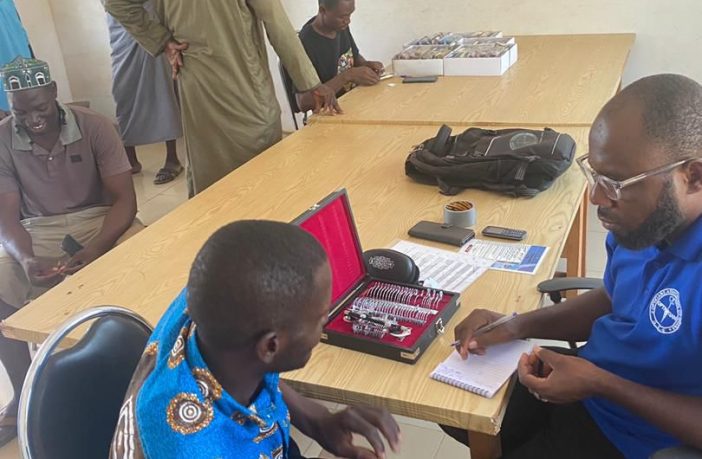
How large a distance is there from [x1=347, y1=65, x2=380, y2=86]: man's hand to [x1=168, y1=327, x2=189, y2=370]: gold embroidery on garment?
251cm

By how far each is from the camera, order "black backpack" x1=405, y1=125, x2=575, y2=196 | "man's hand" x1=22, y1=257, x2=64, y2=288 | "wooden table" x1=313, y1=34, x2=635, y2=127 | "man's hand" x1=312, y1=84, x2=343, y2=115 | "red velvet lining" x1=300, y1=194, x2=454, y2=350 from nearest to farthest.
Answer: "red velvet lining" x1=300, y1=194, x2=454, y2=350 < "black backpack" x1=405, y1=125, x2=575, y2=196 < "man's hand" x1=22, y1=257, x2=64, y2=288 < "wooden table" x1=313, y1=34, x2=635, y2=127 < "man's hand" x1=312, y1=84, x2=343, y2=115

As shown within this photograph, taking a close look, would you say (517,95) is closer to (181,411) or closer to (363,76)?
(363,76)

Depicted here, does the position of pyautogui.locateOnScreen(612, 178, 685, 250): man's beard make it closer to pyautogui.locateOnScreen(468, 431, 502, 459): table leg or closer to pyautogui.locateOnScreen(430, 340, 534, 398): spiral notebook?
pyautogui.locateOnScreen(430, 340, 534, 398): spiral notebook

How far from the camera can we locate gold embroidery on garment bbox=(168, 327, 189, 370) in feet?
3.17

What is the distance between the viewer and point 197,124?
111 inches

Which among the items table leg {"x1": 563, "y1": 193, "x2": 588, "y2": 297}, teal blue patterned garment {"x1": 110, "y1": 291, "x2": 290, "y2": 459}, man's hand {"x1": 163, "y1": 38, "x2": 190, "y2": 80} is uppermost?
man's hand {"x1": 163, "y1": 38, "x2": 190, "y2": 80}

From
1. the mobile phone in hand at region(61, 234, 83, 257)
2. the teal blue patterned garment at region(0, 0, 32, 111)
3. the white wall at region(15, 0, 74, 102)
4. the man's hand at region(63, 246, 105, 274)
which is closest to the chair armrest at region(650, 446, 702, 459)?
the man's hand at region(63, 246, 105, 274)

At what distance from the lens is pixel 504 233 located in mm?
1736

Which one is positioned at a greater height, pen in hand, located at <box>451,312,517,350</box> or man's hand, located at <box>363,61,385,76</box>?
pen in hand, located at <box>451,312,517,350</box>

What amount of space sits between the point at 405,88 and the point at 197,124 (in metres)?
1.00

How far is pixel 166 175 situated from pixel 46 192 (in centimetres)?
214

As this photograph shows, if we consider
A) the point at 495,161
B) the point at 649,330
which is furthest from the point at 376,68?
the point at 649,330

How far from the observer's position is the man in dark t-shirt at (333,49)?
328cm

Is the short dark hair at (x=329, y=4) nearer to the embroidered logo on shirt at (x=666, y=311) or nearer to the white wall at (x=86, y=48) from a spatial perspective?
the embroidered logo on shirt at (x=666, y=311)
